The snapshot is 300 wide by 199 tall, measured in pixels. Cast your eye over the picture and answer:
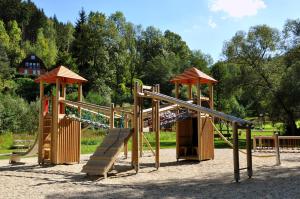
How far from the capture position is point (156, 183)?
9.97m

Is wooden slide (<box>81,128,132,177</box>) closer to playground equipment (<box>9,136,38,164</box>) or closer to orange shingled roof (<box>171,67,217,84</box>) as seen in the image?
playground equipment (<box>9,136,38,164</box>)

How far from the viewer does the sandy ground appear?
821 cm

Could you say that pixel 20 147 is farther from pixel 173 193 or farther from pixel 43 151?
pixel 173 193

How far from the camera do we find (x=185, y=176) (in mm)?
11383

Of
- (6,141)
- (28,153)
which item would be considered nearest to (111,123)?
(28,153)

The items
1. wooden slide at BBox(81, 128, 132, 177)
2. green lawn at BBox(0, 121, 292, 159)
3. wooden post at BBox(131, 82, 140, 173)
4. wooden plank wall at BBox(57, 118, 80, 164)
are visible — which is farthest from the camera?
green lawn at BBox(0, 121, 292, 159)

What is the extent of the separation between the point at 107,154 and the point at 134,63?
5856 cm

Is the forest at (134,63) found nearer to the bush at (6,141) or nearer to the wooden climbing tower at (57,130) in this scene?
the bush at (6,141)

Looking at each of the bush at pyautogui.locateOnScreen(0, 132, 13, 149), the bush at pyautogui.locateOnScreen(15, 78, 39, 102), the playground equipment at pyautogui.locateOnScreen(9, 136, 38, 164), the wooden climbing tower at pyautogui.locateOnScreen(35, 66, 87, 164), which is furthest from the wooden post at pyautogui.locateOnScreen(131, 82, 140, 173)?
the bush at pyautogui.locateOnScreen(15, 78, 39, 102)

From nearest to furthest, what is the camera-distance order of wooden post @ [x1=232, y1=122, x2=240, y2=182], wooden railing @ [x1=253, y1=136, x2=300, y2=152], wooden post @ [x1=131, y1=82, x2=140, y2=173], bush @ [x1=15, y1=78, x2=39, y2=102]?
wooden post @ [x1=232, y1=122, x2=240, y2=182] → wooden post @ [x1=131, y1=82, x2=140, y2=173] → wooden railing @ [x1=253, y1=136, x2=300, y2=152] → bush @ [x1=15, y1=78, x2=39, y2=102]

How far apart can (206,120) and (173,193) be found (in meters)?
7.82

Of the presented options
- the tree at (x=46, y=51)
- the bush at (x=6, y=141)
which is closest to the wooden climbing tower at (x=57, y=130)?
the bush at (x=6, y=141)

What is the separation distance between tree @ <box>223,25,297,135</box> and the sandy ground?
→ 58.0ft

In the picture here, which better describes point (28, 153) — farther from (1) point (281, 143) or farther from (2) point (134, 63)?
(2) point (134, 63)
